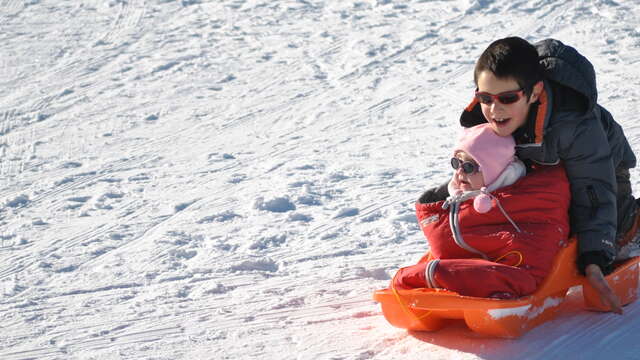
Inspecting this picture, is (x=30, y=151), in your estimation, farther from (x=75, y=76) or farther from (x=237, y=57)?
(x=237, y=57)

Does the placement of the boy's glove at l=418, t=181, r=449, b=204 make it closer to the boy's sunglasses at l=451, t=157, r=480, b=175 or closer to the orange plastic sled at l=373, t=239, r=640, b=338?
the boy's sunglasses at l=451, t=157, r=480, b=175

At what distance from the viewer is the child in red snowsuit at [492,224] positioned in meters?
2.58

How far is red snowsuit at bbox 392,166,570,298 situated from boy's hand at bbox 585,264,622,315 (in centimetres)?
13

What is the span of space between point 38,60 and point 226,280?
175 inches

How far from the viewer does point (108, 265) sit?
12.2 feet

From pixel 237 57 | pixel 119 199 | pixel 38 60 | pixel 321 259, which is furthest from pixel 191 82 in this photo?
pixel 321 259

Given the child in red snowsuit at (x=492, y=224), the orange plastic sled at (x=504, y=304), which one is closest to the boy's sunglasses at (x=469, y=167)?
the child in red snowsuit at (x=492, y=224)

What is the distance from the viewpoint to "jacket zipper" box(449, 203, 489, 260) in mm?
2699

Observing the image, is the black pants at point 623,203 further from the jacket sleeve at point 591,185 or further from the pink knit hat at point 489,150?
the pink knit hat at point 489,150

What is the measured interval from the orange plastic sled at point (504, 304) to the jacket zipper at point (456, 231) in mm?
196

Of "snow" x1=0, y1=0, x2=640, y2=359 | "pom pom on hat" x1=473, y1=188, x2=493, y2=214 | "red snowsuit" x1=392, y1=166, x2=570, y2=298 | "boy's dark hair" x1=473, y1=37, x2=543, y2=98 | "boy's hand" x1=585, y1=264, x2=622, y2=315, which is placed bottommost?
"snow" x1=0, y1=0, x2=640, y2=359

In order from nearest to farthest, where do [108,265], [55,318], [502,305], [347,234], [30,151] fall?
[502,305], [55,318], [108,265], [347,234], [30,151]

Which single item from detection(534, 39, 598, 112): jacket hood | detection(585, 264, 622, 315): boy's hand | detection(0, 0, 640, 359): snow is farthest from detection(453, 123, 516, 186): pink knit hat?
detection(0, 0, 640, 359): snow

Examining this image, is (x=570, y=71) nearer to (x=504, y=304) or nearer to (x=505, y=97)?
(x=505, y=97)
